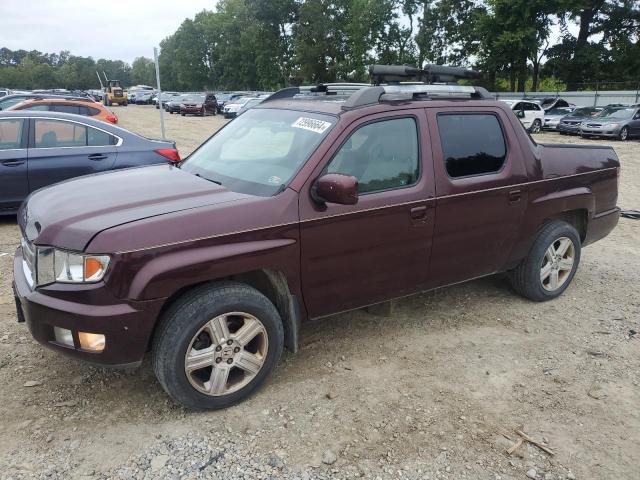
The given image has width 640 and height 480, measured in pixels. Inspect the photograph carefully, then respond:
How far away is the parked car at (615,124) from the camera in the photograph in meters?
21.2

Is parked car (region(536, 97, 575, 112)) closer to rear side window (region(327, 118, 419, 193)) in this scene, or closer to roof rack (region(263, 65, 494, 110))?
roof rack (region(263, 65, 494, 110))

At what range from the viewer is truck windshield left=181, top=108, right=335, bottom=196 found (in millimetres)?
3344

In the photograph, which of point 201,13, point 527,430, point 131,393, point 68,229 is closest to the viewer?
point 68,229

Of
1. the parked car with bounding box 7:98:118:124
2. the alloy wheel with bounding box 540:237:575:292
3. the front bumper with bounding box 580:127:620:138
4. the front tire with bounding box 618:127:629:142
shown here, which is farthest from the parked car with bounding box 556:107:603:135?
the alloy wheel with bounding box 540:237:575:292

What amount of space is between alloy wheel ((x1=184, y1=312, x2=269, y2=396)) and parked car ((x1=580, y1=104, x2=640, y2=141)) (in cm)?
2226

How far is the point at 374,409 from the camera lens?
3203 mm

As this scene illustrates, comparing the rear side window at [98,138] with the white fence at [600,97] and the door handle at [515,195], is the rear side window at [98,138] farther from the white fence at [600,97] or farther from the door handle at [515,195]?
the white fence at [600,97]

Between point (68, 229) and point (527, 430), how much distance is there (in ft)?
9.12

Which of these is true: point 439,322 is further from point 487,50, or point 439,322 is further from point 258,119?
point 487,50

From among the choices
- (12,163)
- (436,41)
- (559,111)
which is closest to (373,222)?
(12,163)

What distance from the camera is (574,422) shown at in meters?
3.13

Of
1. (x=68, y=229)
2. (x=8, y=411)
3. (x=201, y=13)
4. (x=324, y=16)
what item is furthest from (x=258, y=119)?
(x=201, y=13)

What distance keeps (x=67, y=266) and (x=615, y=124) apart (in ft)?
75.8

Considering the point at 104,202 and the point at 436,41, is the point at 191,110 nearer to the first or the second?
the point at 436,41
